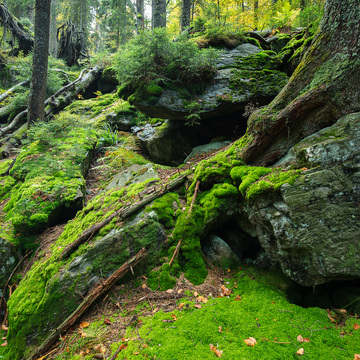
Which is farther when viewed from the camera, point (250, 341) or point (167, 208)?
point (167, 208)

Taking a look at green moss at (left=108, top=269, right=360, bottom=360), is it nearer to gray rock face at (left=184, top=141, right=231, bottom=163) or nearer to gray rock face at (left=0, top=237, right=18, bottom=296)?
gray rock face at (left=0, top=237, right=18, bottom=296)

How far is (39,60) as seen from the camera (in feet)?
33.3

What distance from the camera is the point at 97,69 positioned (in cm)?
1650

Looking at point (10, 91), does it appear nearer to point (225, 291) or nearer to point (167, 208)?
point (167, 208)

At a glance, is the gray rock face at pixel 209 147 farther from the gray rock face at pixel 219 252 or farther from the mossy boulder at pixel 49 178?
the mossy boulder at pixel 49 178

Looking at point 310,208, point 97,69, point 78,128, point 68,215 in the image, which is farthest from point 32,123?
point 310,208

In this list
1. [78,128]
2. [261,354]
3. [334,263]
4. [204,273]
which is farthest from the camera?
[78,128]

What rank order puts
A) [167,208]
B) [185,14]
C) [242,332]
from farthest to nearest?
[185,14]
[167,208]
[242,332]

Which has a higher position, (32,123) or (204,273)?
(32,123)

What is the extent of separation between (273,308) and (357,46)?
16.0 ft

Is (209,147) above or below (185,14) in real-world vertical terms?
below

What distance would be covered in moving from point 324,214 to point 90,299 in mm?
4229

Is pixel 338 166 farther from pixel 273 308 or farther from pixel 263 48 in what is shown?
pixel 263 48

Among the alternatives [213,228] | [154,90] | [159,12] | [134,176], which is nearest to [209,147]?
→ [154,90]
